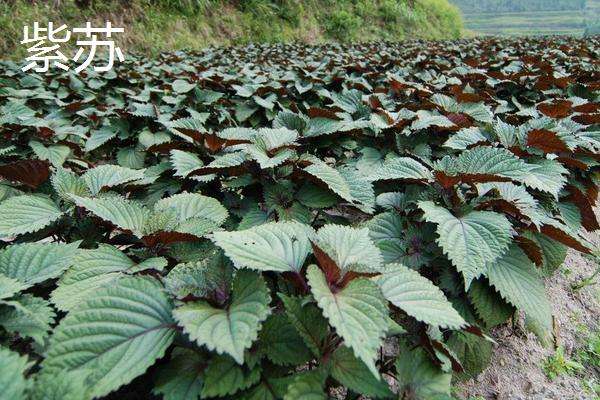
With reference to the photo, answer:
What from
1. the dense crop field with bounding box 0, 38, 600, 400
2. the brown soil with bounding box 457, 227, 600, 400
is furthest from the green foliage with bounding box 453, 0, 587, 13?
the brown soil with bounding box 457, 227, 600, 400

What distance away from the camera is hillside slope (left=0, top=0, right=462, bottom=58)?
865 cm

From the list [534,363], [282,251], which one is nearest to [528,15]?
[534,363]

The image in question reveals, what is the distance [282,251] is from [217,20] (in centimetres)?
1190

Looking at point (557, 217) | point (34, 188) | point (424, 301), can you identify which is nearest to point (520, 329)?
point (557, 217)

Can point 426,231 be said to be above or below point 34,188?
below

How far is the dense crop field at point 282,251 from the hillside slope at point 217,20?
7642 mm

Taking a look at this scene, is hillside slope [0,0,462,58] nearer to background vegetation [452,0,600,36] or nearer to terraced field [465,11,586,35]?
background vegetation [452,0,600,36]

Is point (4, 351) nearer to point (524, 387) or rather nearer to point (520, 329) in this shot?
point (524, 387)

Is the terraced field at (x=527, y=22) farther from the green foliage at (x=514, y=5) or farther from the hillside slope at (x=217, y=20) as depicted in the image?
the hillside slope at (x=217, y=20)

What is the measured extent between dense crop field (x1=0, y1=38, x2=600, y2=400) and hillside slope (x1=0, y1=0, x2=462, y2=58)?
7.64 m

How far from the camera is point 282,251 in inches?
42.4

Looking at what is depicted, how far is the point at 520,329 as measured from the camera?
1870 millimetres

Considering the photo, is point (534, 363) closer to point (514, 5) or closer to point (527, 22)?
point (527, 22)

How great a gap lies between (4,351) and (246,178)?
3.60 feet
